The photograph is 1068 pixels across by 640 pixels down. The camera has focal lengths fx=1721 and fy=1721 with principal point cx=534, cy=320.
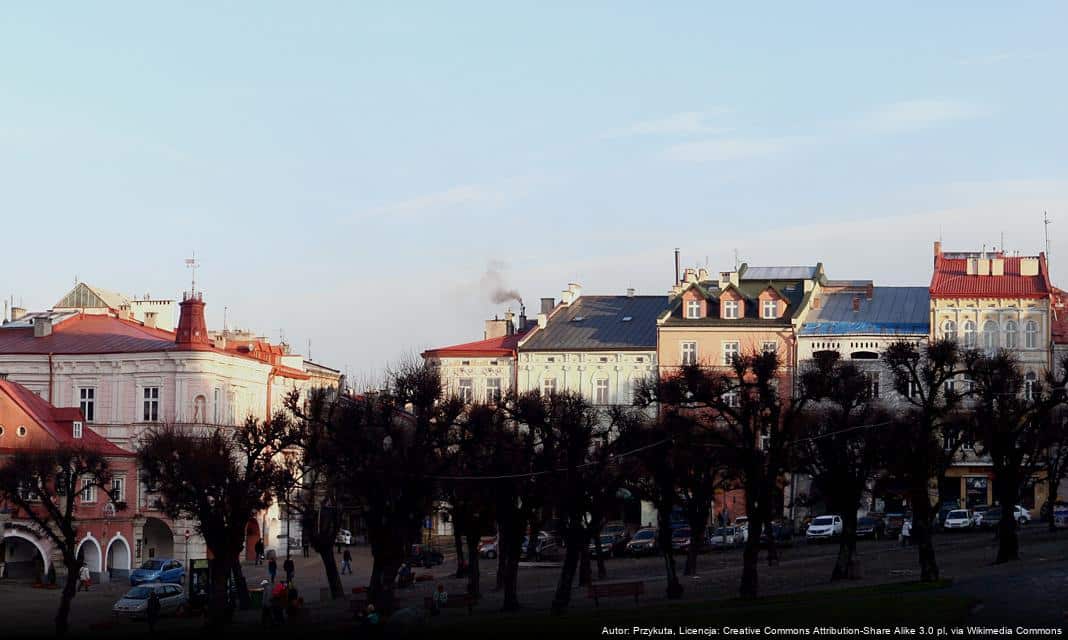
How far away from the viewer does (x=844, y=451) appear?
234 ft

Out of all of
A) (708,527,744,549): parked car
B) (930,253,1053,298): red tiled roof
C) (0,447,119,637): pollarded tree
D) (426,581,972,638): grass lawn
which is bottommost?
(708,527,744,549): parked car

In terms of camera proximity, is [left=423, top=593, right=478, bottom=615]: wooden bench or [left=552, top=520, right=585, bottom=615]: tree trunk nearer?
[left=552, top=520, right=585, bottom=615]: tree trunk

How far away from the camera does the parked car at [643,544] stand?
96637 millimetres

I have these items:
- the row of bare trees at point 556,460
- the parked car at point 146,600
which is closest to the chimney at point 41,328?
the row of bare trees at point 556,460

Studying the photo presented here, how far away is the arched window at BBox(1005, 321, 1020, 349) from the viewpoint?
359 feet

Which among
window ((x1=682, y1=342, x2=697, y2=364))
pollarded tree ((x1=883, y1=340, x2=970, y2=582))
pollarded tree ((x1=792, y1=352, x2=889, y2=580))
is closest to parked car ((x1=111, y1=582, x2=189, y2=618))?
pollarded tree ((x1=792, y1=352, x2=889, y2=580))

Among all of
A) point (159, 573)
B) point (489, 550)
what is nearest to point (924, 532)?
point (159, 573)

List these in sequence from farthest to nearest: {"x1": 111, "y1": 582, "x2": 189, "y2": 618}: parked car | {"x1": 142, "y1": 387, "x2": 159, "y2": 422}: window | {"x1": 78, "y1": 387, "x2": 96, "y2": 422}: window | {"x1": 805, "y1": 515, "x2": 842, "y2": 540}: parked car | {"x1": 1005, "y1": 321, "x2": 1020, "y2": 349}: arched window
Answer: {"x1": 1005, "y1": 321, "x2": 1020, "y2": 349}: arched window
{"x1": 78, "y1": 387, "x2": 96, "y2": 422}: window
{"x1": 142, "y1": 387, "x2": 159, "y2": 422}: window
{"x1": 805, "y1": 515, "x2": 842, "y2": 540}: parked car
{"x1": 111, "y1": 582, "x2": 189, "y2": 618}: parked car

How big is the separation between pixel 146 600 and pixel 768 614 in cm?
3019

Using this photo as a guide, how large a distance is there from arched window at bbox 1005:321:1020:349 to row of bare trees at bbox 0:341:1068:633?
104 feet

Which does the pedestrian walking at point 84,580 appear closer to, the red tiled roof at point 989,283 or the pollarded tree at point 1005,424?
the pollarded tree at point 1005,424

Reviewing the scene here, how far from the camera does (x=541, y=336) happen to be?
120m

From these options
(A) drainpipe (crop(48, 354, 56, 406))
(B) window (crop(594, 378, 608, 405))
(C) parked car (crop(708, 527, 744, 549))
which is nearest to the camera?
(C) parked car (crop(708, 527, 744, 549))

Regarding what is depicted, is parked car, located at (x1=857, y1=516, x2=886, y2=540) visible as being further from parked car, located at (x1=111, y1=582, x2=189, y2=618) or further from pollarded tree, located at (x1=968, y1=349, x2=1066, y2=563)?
parked car, located at (x1=111, y1=582, x2=189, y2=618)
